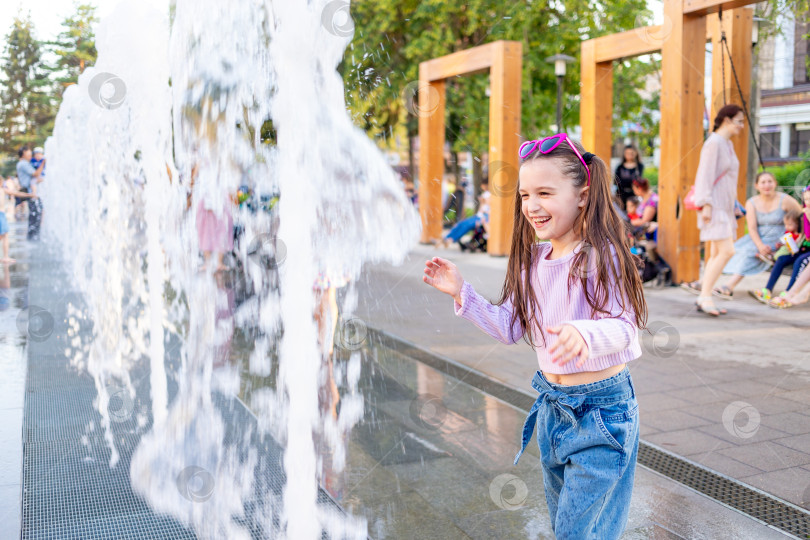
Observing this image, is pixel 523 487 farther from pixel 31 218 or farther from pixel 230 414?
pixel 31 218

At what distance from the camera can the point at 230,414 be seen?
470 cm

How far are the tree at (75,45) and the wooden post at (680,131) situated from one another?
54.8ft

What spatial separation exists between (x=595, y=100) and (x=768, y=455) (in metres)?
8.69

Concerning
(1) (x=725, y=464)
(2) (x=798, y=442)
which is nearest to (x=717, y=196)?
(2) (x=798, y=442)

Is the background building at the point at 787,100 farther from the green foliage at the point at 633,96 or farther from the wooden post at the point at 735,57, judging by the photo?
the wooden post at the point at 735,57

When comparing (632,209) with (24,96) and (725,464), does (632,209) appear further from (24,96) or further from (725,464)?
(24,96)

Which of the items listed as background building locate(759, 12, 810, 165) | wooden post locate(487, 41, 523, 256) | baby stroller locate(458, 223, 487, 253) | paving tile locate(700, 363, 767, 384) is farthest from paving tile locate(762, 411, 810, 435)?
background building locate(759, 12, 810, 165)

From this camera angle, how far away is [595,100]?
11844 mm

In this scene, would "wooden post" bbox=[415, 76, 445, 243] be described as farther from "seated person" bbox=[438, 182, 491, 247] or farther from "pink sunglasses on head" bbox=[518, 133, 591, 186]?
"pink sunglasses on head" bbox=[518, 133, 591, 186]

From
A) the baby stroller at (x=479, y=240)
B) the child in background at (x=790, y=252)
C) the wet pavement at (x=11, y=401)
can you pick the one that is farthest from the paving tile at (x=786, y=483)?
the baby stroller at (x=479, y=240)

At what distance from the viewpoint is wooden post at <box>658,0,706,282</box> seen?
→ 983 cm

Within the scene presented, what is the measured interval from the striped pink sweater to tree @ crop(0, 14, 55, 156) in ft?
131

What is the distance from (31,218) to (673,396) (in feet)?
62.6

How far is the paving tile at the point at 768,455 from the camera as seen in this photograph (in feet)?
12.6
